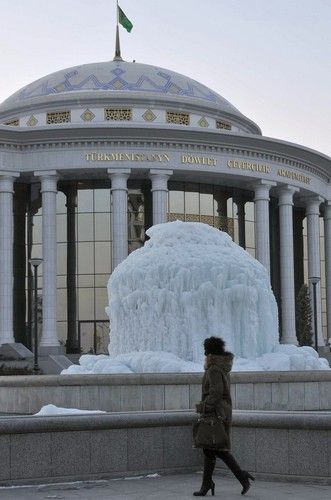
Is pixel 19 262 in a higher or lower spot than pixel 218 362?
higher

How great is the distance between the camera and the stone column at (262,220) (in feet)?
178

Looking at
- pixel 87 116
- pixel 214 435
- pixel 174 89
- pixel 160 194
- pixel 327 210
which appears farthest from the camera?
pixel 327 210

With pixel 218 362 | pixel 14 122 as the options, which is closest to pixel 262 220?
pixel 14 122

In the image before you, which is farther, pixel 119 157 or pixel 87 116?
pixel 87 116

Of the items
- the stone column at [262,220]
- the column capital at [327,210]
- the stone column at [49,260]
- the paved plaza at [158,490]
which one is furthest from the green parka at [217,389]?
the column capital at [327,210]

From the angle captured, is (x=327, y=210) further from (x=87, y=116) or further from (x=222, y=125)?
(x=87, y=116)

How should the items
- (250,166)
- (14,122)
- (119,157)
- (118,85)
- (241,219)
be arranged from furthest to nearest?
(118,85)
(14,122)
(241,219)
(250,166)
(119,157)

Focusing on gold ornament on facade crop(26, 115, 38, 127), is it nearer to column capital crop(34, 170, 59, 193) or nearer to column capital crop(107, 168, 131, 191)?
column capital crop(34, 170, 59, 193)

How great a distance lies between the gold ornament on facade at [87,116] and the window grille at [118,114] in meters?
0.88

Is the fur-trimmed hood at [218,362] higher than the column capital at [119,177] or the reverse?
the reverse

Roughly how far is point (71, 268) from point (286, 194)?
1358cm

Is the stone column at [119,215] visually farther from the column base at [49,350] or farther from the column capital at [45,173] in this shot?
the column base at [49,350]

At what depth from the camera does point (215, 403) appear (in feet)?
33.8

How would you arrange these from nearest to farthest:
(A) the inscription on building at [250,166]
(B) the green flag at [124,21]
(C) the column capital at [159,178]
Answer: (C) the column capital at [159,178], (A) the inscription on building at [250,166], (B) the green flag at [124,21]
